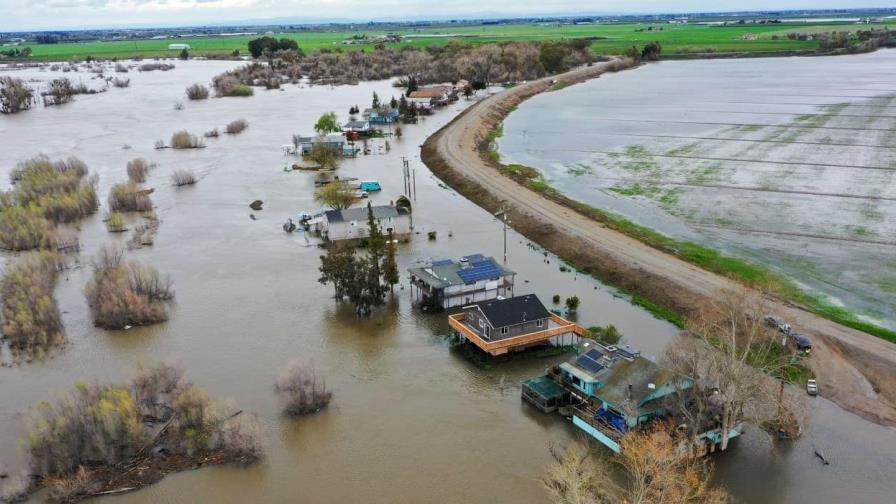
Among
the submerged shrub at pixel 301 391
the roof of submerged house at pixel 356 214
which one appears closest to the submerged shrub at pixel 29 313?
the submerged shrub at pixel 301 391

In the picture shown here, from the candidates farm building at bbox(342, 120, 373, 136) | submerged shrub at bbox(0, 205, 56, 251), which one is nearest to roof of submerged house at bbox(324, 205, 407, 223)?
submerged shrub at bbox(0, 205, 56, 251)

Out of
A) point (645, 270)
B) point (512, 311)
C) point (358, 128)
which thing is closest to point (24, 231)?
point (512, 311)

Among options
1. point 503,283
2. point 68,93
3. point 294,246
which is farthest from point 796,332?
point 68,93

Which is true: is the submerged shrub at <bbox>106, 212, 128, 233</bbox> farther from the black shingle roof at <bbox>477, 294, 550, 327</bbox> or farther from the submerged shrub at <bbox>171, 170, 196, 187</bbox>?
the black shingle roof at <bbox>477, 294, 550, 327</bbox>

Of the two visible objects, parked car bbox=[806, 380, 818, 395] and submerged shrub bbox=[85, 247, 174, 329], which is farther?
submerged shrub bbox=[85, 247, 174, 329]

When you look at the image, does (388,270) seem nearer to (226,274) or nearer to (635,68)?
(226,274)

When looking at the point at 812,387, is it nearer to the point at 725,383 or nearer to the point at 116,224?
the point at 725,383

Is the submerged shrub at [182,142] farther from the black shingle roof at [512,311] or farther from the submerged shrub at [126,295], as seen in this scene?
the black shingle roof at [512,311]
